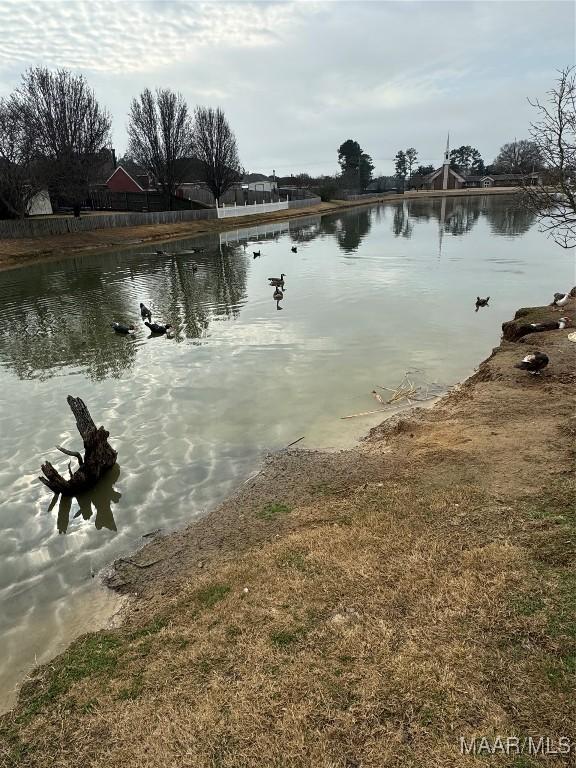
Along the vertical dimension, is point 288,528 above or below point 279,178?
below

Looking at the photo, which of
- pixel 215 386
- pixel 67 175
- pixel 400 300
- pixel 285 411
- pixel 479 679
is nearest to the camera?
pixel 479 679

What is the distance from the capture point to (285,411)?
11180mm

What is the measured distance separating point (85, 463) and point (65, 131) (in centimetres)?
4624

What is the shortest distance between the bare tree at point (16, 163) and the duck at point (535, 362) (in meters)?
39.9

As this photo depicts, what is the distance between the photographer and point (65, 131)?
4359 centimetres

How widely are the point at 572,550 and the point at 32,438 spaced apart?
33.7 feet

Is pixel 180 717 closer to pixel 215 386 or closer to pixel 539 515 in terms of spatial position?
pixel 539 515

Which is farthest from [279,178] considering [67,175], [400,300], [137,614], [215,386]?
[137,614]

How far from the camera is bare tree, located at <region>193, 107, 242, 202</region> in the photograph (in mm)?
65062

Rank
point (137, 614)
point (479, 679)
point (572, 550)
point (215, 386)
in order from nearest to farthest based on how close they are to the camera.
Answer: point (479, 679)
point (572, 550)
point (137, 614)
point (215, 386)

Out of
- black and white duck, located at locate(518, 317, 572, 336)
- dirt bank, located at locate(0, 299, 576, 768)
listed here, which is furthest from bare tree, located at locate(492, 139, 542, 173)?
dirt bank, located at locate(0, 299, 576, 768)

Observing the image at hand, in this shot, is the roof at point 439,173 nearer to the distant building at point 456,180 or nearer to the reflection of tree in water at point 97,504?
the distant building at point 456,180

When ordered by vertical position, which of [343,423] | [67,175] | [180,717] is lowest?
[343,423]

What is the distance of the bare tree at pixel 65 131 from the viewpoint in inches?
1591
